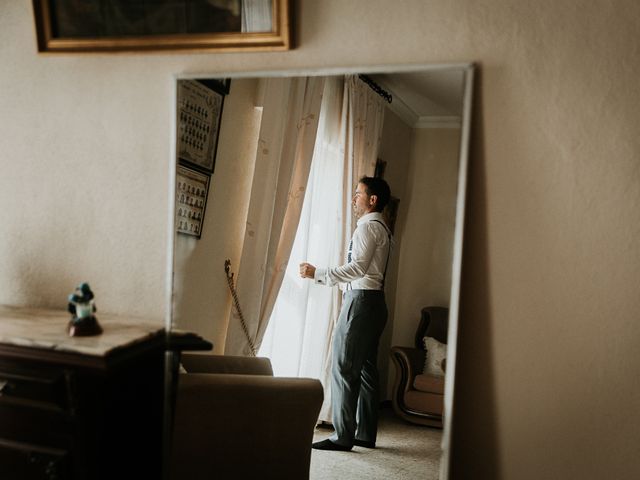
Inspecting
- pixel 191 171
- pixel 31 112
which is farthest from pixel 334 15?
pixel 31 112

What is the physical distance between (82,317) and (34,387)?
239 mm

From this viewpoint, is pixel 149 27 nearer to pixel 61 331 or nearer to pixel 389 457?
pixel 61 331

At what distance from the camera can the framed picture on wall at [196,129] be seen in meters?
1.79

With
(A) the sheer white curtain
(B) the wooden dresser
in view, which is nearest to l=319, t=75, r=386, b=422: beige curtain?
(A) the sheer white curtain

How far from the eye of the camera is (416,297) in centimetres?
155

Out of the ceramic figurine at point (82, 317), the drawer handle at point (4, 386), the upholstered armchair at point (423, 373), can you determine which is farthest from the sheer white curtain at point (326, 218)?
the drawer handle at point (4, 386)

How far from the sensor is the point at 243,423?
1.70m

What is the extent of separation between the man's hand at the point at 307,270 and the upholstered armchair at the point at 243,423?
12.2 inches

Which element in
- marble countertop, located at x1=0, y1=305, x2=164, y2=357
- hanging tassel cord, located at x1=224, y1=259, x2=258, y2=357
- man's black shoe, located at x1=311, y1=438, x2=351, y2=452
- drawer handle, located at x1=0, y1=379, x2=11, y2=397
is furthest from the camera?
hanging tassel cord, located at x1=224, y1=259, x2=258, y2=357

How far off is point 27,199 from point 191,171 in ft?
2.19

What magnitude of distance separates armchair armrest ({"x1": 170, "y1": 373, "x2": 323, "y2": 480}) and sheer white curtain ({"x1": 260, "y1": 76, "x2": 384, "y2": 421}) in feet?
0.25

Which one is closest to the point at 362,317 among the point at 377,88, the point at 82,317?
the point at 377,88

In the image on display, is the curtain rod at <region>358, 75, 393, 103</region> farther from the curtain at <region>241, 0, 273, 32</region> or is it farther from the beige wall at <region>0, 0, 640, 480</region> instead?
the curtain at <region>241, 0, 273, 32</region>

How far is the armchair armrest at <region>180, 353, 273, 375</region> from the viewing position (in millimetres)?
1717
